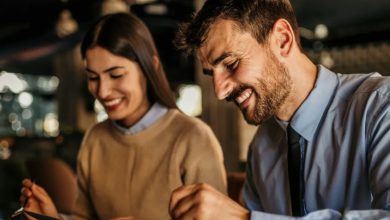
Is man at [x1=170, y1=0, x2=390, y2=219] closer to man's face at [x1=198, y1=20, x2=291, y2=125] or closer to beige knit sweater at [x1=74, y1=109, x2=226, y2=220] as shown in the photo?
man's face at [x1=198, y1=20, x2=291, y2=125]

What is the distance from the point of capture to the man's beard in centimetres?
129

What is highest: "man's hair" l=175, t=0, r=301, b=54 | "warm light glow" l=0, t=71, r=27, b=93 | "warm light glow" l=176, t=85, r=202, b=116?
"man's hair" l=175, t=0, r=301, b=54

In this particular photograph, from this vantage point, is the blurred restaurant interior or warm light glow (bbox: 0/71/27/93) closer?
the blurred restaurant interior

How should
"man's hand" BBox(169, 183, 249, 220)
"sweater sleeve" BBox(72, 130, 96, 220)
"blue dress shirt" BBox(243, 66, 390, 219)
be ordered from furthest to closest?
1. "sweater sleeve" BBox(72, 130, 96, 220)
2. "blue dress shirt" BBox(243, 66, 390, 219)
3. "man's hand" BBox(169, 183, 249, 220)

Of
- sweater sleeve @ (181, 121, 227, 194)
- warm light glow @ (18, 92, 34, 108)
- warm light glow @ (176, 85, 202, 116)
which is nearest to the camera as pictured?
sweater sleeve @ (181, 121, 227, 194)

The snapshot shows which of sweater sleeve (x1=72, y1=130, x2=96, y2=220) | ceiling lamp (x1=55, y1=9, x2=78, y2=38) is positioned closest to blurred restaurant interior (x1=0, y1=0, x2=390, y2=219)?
ceiling lamp (x1=55, y1=9, x2=78, y2=38)

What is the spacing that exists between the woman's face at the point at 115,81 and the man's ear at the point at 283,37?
0.73m

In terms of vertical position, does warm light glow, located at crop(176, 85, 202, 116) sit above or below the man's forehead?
below

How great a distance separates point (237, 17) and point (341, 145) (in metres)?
0.38

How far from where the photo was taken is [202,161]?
1.84 meters

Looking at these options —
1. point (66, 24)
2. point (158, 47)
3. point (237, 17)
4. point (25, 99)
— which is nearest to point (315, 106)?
point (237, 17)

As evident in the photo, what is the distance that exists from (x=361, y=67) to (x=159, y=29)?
3563mm

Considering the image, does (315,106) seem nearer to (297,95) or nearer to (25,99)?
(297,95)

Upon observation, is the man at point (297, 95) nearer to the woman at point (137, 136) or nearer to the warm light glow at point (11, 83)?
the woman at point (137, 136)
